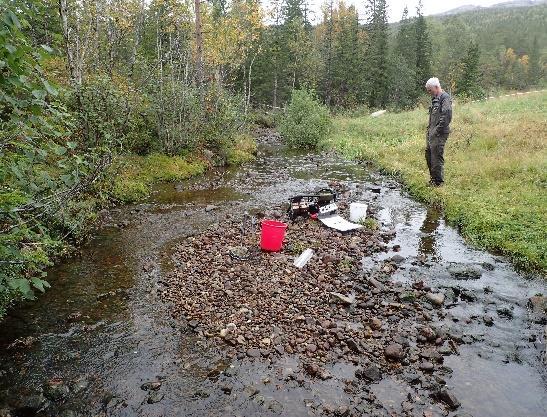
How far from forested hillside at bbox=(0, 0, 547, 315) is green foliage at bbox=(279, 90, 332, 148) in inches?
22.8

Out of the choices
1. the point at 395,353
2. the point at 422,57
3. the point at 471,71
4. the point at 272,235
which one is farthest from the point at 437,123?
the point at 471,71

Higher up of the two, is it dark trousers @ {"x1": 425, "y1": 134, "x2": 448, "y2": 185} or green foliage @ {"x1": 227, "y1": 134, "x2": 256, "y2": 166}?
dark trousers @ {"x1": 425, "y1": 134, "x2": 448, "y2": 185}

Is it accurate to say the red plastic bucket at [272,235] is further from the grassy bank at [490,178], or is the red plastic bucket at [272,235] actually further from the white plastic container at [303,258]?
the grassy bank at [490,178]

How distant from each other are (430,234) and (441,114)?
4.11m

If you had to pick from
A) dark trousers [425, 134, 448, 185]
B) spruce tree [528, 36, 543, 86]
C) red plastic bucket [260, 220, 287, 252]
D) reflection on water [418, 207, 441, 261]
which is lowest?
reflection on water [418, 207, 441, 261]

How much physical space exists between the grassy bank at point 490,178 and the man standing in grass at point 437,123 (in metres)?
0.80

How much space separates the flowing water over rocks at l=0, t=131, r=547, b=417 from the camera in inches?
190

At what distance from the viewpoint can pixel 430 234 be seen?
1009 cm

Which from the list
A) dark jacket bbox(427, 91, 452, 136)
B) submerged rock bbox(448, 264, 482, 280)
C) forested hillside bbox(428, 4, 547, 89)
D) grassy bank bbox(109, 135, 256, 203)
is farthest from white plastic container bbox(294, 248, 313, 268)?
forested hillside bbox(428, 4, 547, 89)

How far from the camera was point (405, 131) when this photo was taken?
26.6 metres

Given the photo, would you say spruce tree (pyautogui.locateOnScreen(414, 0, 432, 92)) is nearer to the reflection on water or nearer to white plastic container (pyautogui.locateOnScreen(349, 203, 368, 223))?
the reflection on water

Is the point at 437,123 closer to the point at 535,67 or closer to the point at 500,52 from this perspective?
the point at 535,67

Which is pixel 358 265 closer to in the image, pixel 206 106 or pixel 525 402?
pixel 525 402

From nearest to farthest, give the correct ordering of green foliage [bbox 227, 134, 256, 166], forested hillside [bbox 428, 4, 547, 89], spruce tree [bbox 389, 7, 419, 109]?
green foliage [bbox 227, 134, 256, 166]
spruce tree [bbox 389, 7, 419, 109]
forested hillside [bbox 428, 4, 547, 89]
